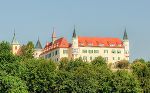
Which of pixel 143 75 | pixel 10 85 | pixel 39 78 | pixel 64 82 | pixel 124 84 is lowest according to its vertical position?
pixel 10 85

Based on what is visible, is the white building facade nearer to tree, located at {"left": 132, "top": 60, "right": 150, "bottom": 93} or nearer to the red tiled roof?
the red tiled roof

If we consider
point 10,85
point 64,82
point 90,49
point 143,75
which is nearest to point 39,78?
point 64,82

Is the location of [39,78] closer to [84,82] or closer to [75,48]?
[84,82]

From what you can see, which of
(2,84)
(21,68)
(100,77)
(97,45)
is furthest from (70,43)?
(2,84)

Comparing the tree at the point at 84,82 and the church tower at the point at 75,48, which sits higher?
the church tower at the point at 75,48

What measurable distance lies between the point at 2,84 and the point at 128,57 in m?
109

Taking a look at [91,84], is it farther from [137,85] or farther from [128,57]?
[128,57]

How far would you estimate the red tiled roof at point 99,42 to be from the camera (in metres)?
195

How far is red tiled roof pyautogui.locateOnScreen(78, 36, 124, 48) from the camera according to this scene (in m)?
195

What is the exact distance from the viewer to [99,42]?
195625mm

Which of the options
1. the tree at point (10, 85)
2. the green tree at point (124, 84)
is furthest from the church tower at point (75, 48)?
the tree at point (10, 85)

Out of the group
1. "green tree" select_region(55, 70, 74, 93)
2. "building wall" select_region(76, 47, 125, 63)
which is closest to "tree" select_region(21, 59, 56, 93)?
"green tree" select_region(55, 70, 74, 93)

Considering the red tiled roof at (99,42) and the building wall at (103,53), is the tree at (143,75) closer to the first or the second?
the building wall at (103,53)

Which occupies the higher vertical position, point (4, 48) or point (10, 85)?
point (4, 48)
